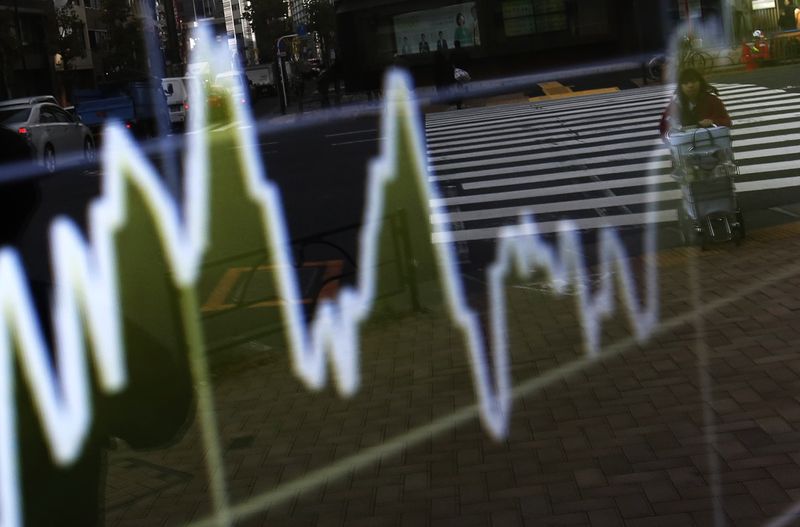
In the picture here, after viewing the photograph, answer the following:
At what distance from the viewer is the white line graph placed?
246 cm

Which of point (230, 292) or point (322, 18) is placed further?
point (322, 18)

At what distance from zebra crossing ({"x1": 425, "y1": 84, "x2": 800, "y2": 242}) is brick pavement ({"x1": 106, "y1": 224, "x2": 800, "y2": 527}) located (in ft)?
16.5

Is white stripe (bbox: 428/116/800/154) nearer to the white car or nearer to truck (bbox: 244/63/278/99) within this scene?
the white car

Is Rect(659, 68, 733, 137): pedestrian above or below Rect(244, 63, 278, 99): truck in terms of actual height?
below

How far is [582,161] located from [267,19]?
231 ft

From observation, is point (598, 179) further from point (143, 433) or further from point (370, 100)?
point (370, 100)

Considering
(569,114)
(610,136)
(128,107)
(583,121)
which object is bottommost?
(610,136)

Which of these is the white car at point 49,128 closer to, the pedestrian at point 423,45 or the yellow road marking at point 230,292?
the pedestrian at point 423,45

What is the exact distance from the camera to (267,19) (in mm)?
83625

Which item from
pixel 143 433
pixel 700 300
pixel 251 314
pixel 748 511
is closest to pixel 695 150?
pixel 700 300

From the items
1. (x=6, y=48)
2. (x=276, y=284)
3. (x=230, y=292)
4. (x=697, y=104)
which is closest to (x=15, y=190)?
(x=230, y=292)

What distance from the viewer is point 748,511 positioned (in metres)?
4.15

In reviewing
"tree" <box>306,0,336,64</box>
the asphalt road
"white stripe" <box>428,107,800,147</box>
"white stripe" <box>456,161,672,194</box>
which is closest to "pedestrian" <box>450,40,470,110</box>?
the asphalt road

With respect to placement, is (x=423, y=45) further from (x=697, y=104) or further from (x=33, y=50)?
(x=33, y=50)
